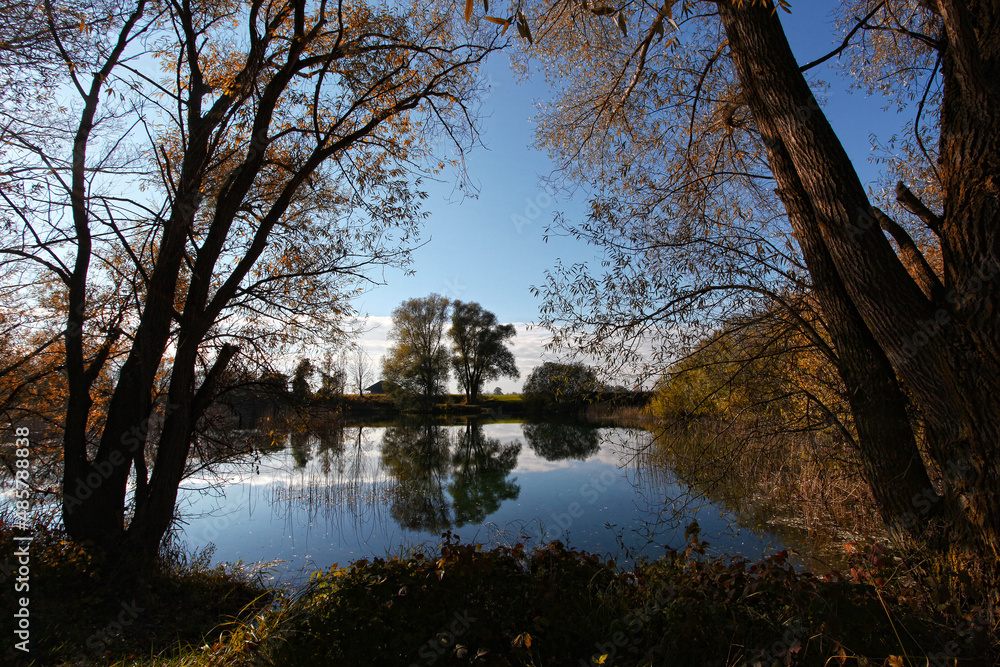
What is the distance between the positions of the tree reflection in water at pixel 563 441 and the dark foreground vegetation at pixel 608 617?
10.9m

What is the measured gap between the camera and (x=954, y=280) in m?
2.93

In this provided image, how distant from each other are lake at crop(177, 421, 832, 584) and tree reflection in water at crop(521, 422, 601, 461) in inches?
8.7

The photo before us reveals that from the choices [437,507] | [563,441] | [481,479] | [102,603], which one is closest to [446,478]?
[481,479]

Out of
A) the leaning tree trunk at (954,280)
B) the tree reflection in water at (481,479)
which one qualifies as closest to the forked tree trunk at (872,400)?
the leaning tree trunk at (954,280)

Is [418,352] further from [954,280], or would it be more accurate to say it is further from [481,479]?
[954,280]

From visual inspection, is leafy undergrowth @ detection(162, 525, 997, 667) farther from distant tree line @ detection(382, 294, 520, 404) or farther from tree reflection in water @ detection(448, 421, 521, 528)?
distant tree line @ detection(382, 294, 520, 404)

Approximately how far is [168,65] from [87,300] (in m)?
2.91

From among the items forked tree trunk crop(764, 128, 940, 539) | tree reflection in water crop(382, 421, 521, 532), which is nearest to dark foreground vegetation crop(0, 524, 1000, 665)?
forked tree trunk crop(764, 128, 940, 539)

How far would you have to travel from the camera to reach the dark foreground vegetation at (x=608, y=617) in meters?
2.33

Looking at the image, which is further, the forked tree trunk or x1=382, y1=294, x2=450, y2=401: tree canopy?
x1=382, y1=294, x2=450, y2=401: tree canopy

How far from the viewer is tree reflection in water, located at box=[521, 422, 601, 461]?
652 inches

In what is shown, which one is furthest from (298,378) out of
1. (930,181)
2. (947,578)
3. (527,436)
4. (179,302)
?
(527,436)

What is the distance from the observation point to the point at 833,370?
17.9ft

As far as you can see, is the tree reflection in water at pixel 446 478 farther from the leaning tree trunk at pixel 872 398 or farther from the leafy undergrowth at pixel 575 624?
the leaning tree trunk at pixel 872 398
